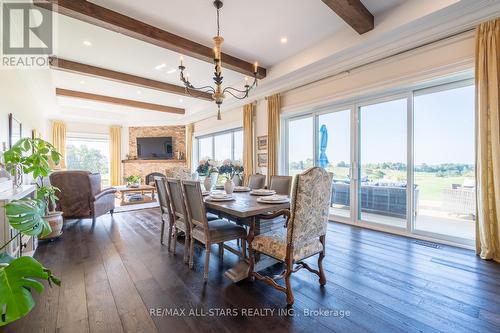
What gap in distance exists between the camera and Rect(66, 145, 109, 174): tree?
342 inches

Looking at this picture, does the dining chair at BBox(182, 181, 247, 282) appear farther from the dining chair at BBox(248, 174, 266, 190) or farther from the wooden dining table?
the dining chair at BBox(248, 174, 266, 190)

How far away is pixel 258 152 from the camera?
18.6ft

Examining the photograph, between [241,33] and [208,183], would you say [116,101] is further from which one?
[208,183]

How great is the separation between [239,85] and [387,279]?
4.85 metres

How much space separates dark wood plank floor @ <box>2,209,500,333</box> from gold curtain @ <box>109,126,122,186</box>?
22.2 ft

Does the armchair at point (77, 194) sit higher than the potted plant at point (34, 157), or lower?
lower

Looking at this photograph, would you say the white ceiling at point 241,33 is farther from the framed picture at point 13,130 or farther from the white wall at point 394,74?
the framed picture at point 13,130

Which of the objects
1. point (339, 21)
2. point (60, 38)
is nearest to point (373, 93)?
point (339, 21)

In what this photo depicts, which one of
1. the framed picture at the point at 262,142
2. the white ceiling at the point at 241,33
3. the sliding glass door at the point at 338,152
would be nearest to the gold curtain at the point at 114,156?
the white ceiling at the point at 241,33

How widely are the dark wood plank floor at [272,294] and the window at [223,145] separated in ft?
13.7

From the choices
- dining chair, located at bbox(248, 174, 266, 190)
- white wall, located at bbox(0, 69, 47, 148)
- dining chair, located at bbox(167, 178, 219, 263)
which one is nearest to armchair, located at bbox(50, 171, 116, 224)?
white wall, located at bbox(0, 69, 47, 148)

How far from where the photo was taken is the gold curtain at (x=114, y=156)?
362 inches

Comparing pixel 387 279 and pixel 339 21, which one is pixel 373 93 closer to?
pixel 339 21

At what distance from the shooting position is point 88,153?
29.6ft
